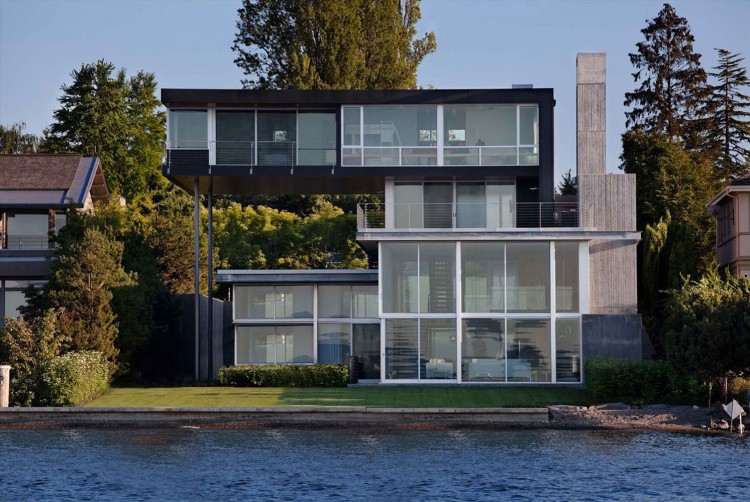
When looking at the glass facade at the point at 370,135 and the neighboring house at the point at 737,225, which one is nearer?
the glass facade at the point at 370,135

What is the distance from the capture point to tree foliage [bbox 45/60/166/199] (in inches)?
2717

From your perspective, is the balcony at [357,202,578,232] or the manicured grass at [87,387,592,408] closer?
the manicured grass at [87,387,592,408]

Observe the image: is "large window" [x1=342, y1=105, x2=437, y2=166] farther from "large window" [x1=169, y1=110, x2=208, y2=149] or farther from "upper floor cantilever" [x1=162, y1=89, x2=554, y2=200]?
"large window" [x1=169, y1=110, x2=208, y2=149]

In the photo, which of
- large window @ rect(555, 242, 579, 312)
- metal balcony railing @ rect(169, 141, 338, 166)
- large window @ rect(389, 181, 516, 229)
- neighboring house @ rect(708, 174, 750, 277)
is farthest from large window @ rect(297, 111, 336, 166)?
neighboring house @ rect(708, 174, 750, 277)

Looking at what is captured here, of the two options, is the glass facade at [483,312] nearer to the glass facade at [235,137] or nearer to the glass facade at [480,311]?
the glass facade at [480,311]

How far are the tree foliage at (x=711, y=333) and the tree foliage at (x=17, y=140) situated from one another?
6302cm

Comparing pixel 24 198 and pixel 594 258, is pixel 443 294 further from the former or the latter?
pixel 24 198

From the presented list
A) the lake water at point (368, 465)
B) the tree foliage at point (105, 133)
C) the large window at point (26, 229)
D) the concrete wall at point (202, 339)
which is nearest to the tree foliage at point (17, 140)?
the tree foliage at point (105, 133)

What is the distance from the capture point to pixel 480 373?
39625 millimetres

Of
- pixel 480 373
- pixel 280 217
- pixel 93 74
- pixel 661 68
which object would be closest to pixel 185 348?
pixel 480 373

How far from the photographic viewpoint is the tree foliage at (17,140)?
8750cm

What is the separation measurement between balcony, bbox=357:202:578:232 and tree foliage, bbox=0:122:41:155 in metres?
51.2

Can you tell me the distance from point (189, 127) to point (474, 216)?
1078 centimetres

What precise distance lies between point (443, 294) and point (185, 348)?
34.7ft
